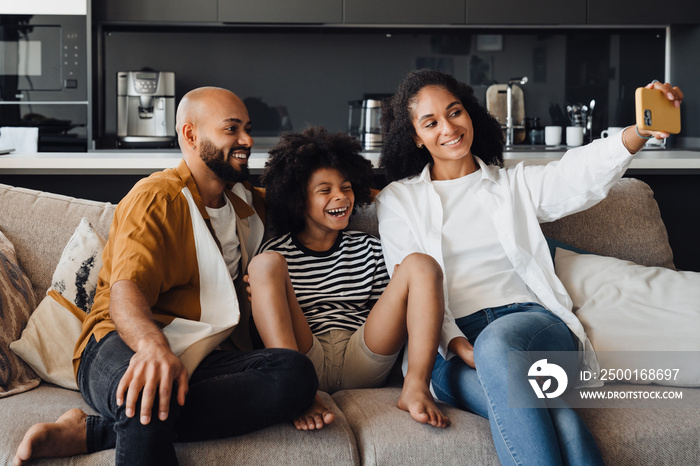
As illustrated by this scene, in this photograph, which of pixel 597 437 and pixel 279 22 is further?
pixel 279 22

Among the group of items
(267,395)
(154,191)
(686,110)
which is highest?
(686,110)

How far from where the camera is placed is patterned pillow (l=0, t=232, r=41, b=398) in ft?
5.50

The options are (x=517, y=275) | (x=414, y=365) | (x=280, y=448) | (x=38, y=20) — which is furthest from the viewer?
(x=38, y=20)

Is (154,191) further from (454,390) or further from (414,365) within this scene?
(454,390)

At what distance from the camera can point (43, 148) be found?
3.61 metres

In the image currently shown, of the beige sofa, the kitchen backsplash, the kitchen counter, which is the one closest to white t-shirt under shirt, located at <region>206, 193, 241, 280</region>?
the beige sofa

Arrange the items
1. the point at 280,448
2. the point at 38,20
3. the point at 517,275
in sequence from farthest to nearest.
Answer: the point at 38,20 < the point at 517,275 < the point at 280,448

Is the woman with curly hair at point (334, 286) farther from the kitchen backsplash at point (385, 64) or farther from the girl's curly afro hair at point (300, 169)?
the kitchen backsplash at point (385, 64)

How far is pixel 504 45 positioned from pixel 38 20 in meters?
2.49

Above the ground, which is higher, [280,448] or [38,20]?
[38,20]

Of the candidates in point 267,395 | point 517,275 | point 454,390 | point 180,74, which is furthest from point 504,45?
point 267,395

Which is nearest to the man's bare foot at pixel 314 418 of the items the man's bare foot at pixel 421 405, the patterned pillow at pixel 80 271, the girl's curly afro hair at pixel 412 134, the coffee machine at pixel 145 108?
the man's bare foot at pixel 421 405

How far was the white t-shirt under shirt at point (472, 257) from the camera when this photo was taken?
1.85m

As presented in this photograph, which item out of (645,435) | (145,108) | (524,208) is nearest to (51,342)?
(524,208)
